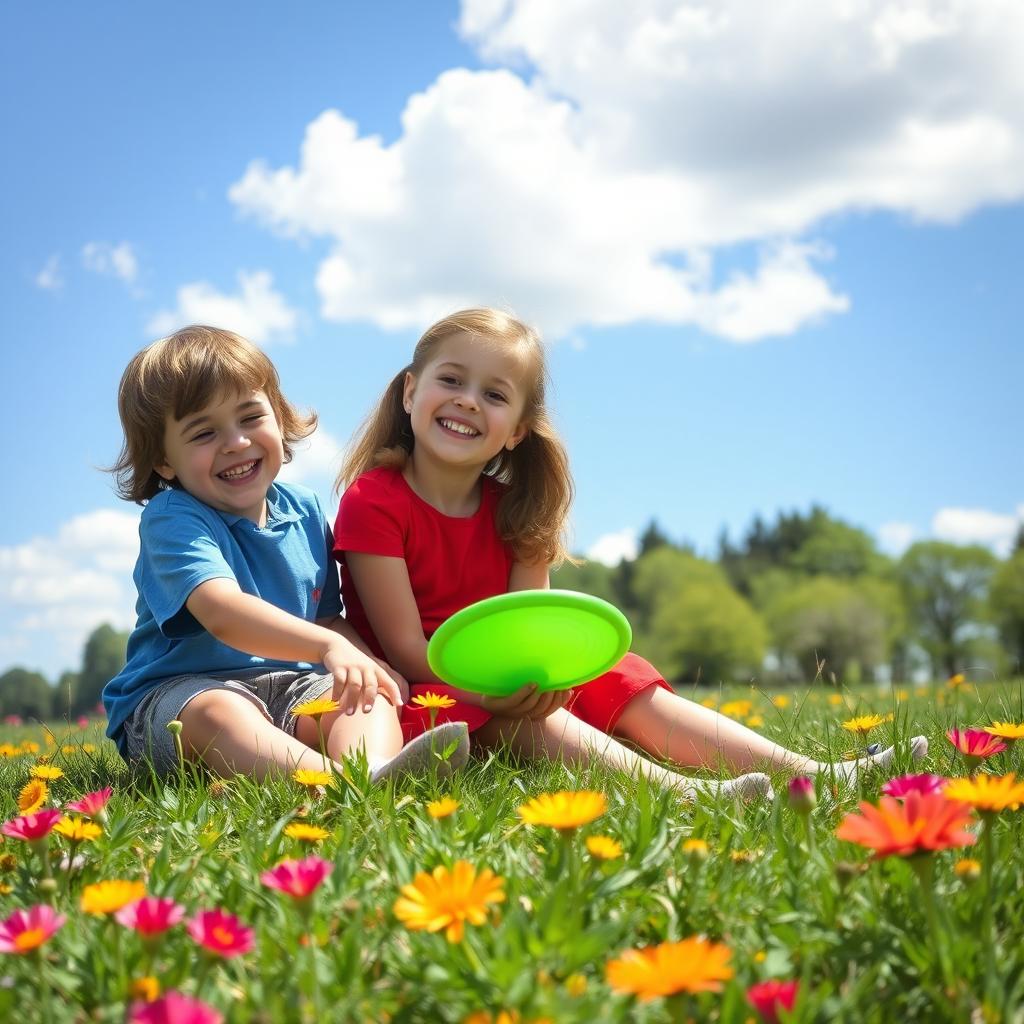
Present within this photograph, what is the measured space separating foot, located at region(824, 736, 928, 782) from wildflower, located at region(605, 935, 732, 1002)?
4.62 ft

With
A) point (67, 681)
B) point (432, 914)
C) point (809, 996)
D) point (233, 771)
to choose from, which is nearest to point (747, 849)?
point (809, 996)

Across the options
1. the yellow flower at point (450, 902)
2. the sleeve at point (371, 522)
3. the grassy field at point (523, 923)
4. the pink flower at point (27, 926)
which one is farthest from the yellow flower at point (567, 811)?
the sleeve at point (371, 522)

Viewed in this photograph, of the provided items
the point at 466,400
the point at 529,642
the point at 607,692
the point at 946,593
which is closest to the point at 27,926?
the point at 529,642

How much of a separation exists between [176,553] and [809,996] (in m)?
2.30

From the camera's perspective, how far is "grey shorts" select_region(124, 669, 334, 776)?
3.11 meters

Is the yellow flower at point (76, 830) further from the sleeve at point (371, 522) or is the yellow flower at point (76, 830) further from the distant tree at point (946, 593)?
the distant tree at point (946, 593)

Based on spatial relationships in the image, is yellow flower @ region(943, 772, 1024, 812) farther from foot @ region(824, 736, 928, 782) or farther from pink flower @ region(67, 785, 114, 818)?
pink flower @ region(67, 785, 114, 818)

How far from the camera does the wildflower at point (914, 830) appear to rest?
4.30 ft

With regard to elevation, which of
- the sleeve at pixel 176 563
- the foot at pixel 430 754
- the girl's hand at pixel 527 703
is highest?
the sleeve at pixel 176 563

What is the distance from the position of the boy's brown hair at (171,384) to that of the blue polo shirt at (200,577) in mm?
208

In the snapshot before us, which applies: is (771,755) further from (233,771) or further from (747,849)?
(233,771)

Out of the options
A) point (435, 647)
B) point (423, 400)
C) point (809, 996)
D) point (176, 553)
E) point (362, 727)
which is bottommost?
point (809, 996)

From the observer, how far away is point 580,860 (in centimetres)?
170

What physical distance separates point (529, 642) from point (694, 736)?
67 cm
